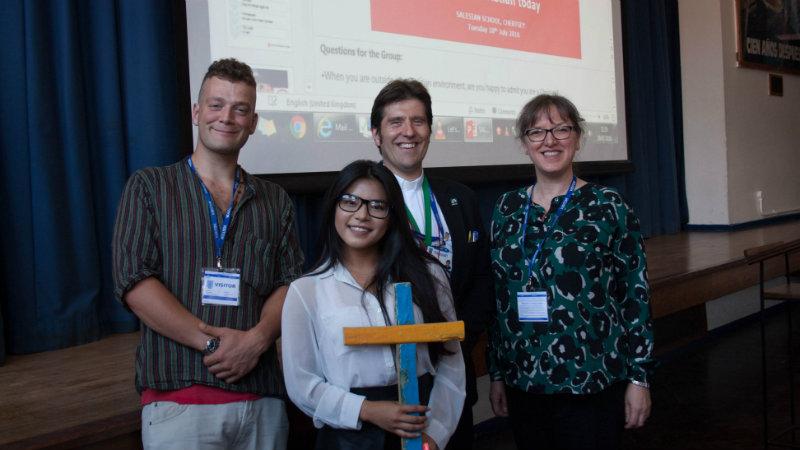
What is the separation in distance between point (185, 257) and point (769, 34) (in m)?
6.35

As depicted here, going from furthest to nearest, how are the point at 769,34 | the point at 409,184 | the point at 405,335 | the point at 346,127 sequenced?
1. the point at 769,34
2. the point at 346,127
3. the point at 409,184
4. the point at 405,335

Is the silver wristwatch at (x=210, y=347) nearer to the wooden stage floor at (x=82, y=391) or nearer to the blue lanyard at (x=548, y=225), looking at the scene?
the wooden stage floor at (x=82, y=391)

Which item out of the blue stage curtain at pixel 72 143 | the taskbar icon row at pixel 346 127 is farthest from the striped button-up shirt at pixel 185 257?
the blue stage curtain at pixel 72 143

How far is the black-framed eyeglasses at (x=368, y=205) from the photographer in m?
1.36

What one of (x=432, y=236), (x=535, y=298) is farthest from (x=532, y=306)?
(x=432, y=236)

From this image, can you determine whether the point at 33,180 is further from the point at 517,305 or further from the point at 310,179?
the point at 517,305

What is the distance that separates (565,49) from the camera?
420cm

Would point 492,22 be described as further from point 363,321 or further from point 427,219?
point 363,321

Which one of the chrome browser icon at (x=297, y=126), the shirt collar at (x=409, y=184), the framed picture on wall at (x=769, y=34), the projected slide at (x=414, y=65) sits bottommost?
the shirt collar at (x=409, y=184)

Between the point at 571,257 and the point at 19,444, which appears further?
the point at 571,257

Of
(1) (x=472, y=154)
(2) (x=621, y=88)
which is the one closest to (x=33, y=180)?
(1) (x=472, y=154)

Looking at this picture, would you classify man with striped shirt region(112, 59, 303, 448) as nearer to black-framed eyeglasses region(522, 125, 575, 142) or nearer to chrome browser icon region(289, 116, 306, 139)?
black-framed eyeglasses region(522, 125, 575, 142)

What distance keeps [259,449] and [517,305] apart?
29.6 inches

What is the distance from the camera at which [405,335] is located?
1.16m
